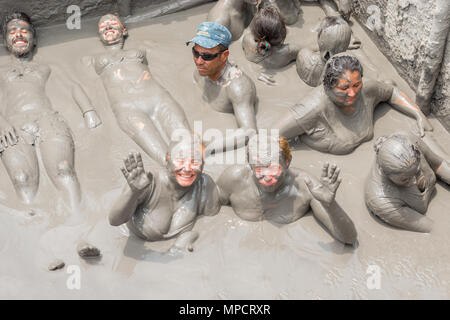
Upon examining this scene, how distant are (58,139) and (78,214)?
32.5 inches

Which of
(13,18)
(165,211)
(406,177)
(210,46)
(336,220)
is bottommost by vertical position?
(165,211)

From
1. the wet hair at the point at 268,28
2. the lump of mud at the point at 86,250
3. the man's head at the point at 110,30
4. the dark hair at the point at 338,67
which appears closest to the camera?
the lump of mud at the point at 86,250

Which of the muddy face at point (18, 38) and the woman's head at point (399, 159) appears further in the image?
the muddy face at point (18, 38)

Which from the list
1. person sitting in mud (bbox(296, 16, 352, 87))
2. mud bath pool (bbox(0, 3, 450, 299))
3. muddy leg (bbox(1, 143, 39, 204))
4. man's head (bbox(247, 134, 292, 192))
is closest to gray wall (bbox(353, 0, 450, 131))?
mud bath pool (bbox(0, 3, 450, 299))

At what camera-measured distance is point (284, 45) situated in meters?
6.50

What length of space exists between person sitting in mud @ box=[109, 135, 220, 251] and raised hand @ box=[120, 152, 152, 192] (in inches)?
2.2

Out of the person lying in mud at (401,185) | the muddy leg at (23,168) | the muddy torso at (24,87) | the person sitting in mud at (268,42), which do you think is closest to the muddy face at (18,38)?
the muddy torso at (24,87)

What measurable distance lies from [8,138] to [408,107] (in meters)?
3.73

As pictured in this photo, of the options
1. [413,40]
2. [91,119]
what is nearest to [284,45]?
[413,40]

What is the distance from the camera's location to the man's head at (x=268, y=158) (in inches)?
183

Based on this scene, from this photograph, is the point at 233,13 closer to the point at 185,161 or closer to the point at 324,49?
the point at 324,49

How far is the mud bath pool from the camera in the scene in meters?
4.65

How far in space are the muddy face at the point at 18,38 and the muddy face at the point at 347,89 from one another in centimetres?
328

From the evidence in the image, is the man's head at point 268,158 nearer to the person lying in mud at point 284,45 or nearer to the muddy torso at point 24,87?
the person lying in mud at point 284,45
